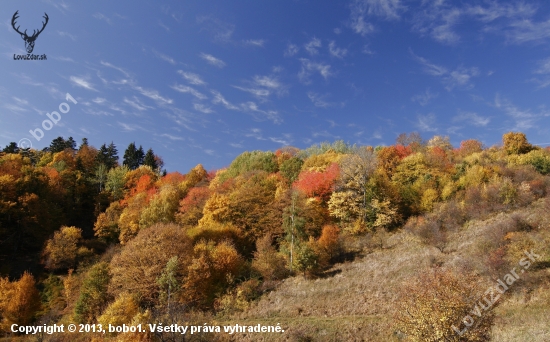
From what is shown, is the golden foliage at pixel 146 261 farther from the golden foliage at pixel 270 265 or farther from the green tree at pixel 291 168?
the green tree at pixel 291 168

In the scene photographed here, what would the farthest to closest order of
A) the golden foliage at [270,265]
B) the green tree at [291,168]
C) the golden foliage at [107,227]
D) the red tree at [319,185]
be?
the green tree at [291,168] < the golden foliage at [107,227] < the red tree at [319,185] < the golden foliage at [270,265]

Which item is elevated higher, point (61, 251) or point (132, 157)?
point (132, 157)

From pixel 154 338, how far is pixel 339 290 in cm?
1820

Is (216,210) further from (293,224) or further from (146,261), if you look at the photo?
(146,261)

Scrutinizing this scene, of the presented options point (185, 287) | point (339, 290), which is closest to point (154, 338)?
point (185, 287)

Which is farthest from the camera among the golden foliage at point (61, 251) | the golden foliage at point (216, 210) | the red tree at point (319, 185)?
the red tree at point (319, 185)

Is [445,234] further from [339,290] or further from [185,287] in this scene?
[185,287]

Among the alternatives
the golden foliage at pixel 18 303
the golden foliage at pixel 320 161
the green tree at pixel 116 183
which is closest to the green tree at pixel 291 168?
the golden foliage at pixel 320 161

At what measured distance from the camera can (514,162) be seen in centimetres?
5606

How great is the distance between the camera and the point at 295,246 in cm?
4109

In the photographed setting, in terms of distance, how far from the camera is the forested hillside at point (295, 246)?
26688 millimetres

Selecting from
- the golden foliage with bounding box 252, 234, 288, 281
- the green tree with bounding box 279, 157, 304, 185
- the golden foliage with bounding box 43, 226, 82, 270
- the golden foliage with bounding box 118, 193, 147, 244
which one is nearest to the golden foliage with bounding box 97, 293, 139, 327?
the golden foliage with bounding box 252, 234, 288, 281

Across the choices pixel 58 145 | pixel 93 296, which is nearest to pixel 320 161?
pixel 93 296

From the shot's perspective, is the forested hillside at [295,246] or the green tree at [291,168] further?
the green tree at [291,168]
